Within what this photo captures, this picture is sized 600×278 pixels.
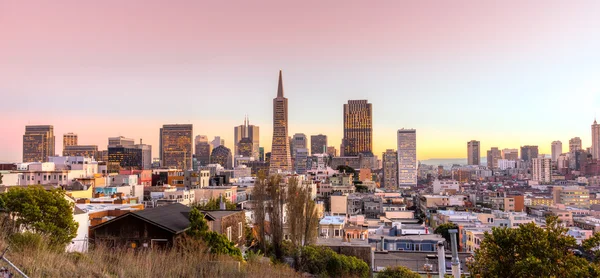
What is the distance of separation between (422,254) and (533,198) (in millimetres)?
81675

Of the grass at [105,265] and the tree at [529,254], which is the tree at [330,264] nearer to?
the grass at [105,265]

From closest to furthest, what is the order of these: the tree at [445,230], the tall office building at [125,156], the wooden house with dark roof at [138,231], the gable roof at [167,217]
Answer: the wooden house with dark roof at [138,231] → the gable roof at [167,217] → the tree at [445,230] → the tall office building at [125,156]

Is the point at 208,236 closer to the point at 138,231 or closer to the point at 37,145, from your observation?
the point at 138,231

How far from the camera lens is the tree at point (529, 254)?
11.0 meters

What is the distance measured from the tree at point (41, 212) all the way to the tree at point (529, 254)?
13.5m

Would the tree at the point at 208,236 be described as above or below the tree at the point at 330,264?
above

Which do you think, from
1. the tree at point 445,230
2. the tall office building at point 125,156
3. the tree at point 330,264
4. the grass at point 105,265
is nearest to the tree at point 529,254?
the grass at point 105,265

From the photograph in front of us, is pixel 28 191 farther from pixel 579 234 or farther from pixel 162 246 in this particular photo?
pixel 579 234

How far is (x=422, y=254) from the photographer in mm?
36594

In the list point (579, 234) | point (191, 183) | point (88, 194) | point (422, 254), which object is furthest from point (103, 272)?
point (191, 183)

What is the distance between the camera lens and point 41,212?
56.6ft

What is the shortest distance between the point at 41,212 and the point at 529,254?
51.4 ft

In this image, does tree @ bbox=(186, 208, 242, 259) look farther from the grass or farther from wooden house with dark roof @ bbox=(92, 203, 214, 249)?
the grass

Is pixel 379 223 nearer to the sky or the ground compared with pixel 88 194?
nearer to the ground
